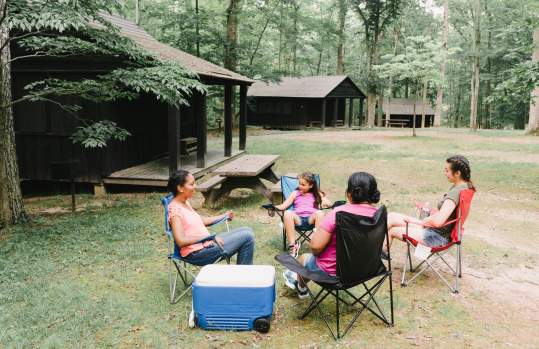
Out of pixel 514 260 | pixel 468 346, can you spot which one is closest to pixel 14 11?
pixel 468 346

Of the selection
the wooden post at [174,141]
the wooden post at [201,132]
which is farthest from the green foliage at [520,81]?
the wooden post at [174,141]

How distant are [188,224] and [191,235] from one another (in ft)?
0.37

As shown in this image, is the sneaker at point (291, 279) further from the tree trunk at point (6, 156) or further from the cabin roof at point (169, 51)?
the cabin roof at point (169, 51)

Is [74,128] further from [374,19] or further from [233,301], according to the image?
[374,19]

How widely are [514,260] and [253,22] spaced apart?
27.9m

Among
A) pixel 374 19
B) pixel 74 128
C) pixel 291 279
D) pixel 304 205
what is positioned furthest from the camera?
pixel 374 19

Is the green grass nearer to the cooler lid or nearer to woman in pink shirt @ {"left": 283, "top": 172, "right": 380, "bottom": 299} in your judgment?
the cooler lid

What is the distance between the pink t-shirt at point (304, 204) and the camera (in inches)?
218

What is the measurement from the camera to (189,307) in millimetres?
4285

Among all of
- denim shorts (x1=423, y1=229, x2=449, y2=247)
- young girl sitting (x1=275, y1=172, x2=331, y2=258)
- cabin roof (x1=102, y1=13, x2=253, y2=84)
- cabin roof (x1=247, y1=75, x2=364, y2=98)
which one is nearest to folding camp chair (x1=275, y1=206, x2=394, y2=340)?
denim shorts (x1=423, y1=229, x2=449, y2=247)

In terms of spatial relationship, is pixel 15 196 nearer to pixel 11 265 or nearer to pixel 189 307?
pixel 11 265

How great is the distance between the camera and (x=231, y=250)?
442cm

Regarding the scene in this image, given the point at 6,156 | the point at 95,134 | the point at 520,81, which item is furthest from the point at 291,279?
the point at 520,81

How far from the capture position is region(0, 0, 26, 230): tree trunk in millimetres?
6699
